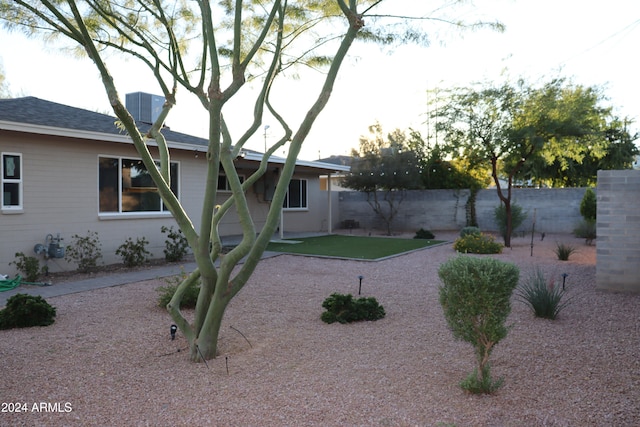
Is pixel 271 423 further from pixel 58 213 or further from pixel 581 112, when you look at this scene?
pixel 581 112

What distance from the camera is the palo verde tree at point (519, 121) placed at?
42.1 ft

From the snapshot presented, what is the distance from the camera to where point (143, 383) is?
3.85 m

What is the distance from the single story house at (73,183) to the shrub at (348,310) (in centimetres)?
600

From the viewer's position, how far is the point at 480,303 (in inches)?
137

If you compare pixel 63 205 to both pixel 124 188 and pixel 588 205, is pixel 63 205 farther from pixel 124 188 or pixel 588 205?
pixel 588 205

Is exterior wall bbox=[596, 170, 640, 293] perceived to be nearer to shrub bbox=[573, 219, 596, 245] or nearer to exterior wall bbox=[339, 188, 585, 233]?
shrub bbox=[573, 219, 596, 245]

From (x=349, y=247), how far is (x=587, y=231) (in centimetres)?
764

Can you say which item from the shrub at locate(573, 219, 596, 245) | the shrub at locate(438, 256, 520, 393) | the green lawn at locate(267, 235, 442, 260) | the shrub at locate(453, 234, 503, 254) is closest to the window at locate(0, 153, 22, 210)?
the green lawn at locate(267, 235, 442, 260)

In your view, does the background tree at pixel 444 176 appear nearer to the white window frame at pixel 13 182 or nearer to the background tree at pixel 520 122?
the background tree at pixel 520 122

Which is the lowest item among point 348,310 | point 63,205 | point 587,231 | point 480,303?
point 348,310

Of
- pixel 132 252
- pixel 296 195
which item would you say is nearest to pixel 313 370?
pixel 132 252

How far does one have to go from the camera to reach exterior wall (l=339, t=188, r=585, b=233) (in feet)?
60.0

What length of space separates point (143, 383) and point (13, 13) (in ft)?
15.6

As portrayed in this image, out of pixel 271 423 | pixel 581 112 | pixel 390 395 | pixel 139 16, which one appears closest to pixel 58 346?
pixel 271 423
